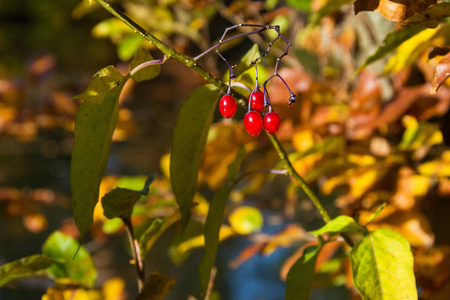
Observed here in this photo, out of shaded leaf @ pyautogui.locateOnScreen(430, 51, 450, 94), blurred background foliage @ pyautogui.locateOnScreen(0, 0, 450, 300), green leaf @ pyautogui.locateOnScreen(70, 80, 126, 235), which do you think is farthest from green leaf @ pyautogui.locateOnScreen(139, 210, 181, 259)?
shaded leaf @ pyautogui.locateOnScreen(430, 51, 450, 94)

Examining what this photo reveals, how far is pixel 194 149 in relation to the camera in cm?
48

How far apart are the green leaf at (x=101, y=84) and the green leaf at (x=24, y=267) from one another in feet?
0.72

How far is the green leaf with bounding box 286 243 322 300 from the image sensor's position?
18.7 inches

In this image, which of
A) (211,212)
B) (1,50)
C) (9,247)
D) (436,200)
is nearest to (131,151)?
(9,247)

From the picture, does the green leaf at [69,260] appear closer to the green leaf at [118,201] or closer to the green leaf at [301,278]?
the green leaf at [118,201]

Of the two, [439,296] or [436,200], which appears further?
[436,200]

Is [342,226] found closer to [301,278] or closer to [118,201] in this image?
[301,278]

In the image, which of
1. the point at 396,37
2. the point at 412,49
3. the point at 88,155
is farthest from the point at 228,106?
the point at 412,49

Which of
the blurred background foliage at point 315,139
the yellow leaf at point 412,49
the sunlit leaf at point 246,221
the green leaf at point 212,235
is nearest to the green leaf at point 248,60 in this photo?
the blurred background foliage at point 315,139

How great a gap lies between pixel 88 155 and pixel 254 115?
15 cm

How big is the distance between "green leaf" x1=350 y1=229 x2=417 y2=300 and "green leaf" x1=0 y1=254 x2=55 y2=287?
13.7 inches

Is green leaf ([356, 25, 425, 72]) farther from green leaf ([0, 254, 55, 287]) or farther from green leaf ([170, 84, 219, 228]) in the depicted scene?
green leaf ([0, 254, 55, 287])

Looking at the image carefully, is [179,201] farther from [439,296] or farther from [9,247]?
[9,247]

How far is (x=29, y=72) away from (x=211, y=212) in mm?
1602
